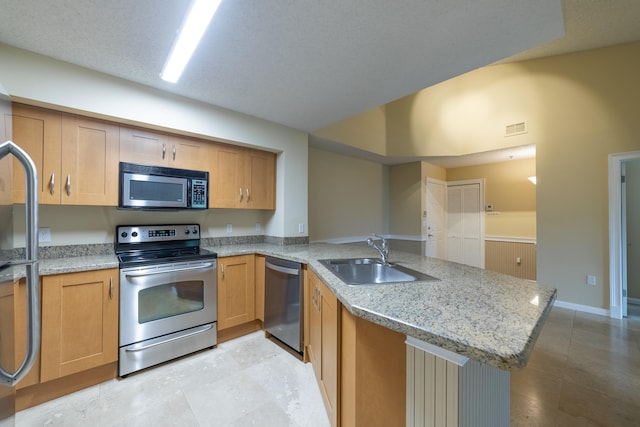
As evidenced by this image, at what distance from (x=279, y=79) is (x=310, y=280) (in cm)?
166

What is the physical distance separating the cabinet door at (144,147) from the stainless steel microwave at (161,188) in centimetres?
8

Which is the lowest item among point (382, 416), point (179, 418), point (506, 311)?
point (179, 418)

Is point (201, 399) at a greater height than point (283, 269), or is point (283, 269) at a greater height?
point (283, 269)

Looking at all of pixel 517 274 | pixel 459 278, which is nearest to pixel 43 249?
pixel 459 278

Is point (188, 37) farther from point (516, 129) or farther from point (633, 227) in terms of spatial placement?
point (633, 227)

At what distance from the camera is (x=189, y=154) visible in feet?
8.40

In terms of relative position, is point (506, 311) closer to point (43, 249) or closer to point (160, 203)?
point (160, 203)

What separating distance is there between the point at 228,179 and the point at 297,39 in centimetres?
164

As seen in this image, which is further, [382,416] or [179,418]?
[179,418]

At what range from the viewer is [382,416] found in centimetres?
106

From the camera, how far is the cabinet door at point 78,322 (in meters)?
1.70

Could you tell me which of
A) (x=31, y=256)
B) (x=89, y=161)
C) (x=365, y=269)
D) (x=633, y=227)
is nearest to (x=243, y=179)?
(x=89, y=161)

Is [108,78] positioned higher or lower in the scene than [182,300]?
higher

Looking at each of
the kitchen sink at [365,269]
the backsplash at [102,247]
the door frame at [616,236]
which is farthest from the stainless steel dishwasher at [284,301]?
the door frame at [616,236]
